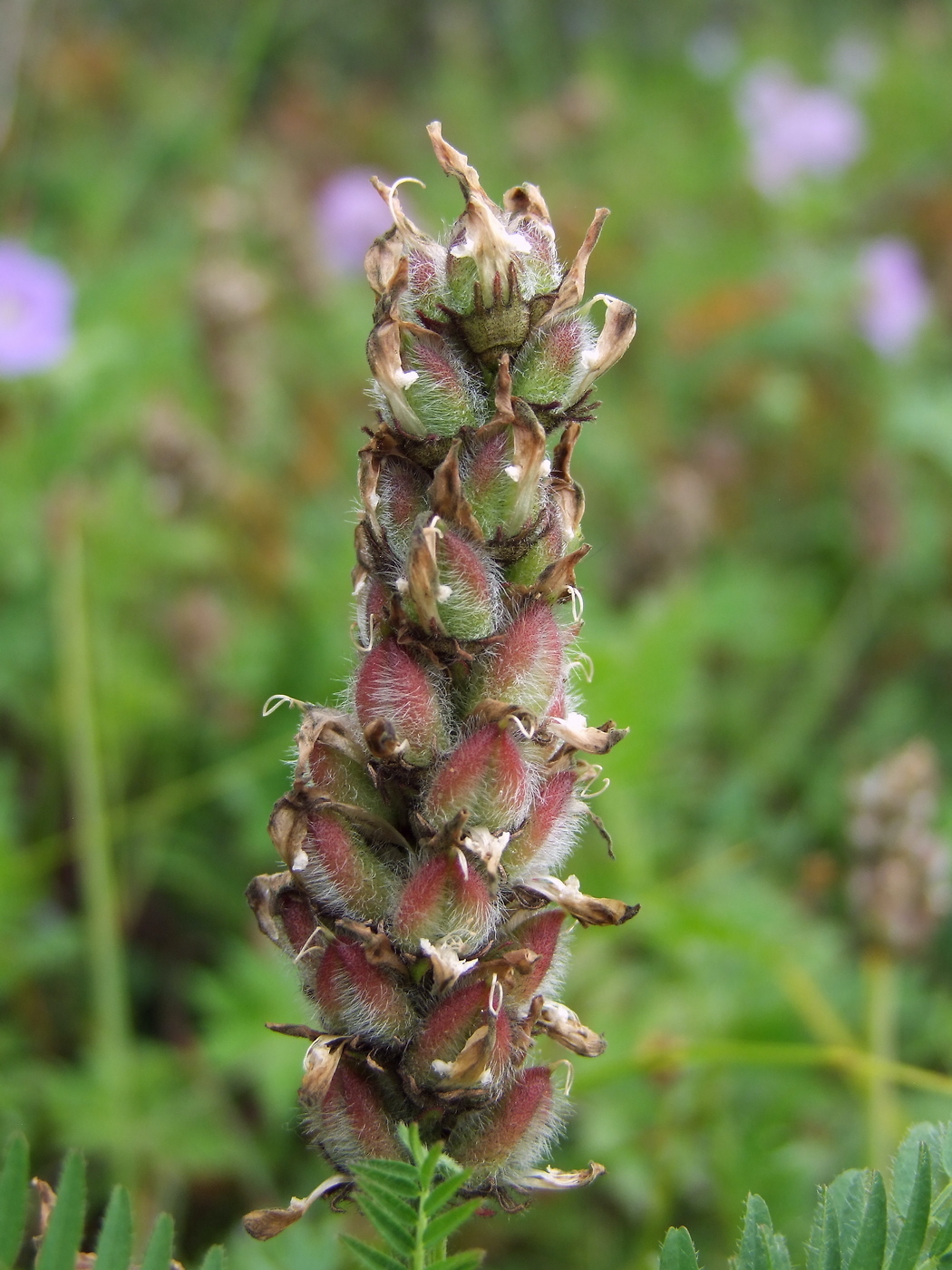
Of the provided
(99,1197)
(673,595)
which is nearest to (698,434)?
(673,595)

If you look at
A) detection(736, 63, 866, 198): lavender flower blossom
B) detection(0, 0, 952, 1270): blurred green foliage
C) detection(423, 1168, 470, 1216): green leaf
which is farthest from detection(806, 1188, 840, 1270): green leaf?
detection(736, 63, 866, 198): lavender flower blossom

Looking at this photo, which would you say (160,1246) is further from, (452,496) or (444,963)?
(452,496)

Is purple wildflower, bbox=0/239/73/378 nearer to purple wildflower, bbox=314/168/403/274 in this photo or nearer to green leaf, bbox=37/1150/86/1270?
purple wildflower, bbox=314/168/403/274

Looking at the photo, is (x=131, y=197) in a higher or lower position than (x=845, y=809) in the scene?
higher

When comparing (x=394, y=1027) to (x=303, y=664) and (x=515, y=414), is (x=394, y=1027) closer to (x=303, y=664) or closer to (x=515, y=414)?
(x=515, y=414)

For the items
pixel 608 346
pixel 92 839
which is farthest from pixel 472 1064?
pixel 92 839
